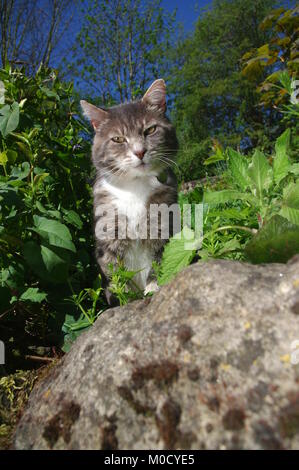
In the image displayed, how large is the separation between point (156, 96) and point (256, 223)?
126 cm

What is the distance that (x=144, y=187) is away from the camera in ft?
7.01

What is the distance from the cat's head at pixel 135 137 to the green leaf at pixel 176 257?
0.79 meters

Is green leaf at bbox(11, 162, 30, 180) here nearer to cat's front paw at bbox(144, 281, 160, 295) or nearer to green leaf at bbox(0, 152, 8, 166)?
green leaf at bbox(0, 152, 8, 166)

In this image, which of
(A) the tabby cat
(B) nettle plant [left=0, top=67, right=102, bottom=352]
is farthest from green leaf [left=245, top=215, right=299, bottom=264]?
(A) the tabby cat

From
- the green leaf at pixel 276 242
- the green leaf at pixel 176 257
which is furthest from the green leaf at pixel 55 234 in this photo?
the green leaf at pixel 276 242

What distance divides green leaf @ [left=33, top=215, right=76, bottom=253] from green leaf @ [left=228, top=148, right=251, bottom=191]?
2.29 ft

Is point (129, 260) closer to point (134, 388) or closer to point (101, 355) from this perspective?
point (101, 355)

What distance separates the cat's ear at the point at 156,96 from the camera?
7.92 feet

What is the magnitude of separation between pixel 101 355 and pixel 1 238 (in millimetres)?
710

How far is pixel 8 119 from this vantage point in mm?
1654

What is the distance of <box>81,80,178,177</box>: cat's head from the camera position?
2139 millimetres

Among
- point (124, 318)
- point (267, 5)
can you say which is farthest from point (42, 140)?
point (267, 5)

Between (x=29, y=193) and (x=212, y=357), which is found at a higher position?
(x=29, y=193)

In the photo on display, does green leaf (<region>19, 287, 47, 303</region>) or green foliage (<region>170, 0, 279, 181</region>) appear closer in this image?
green leaf (<region>19, 287, 47, 303</region>)
